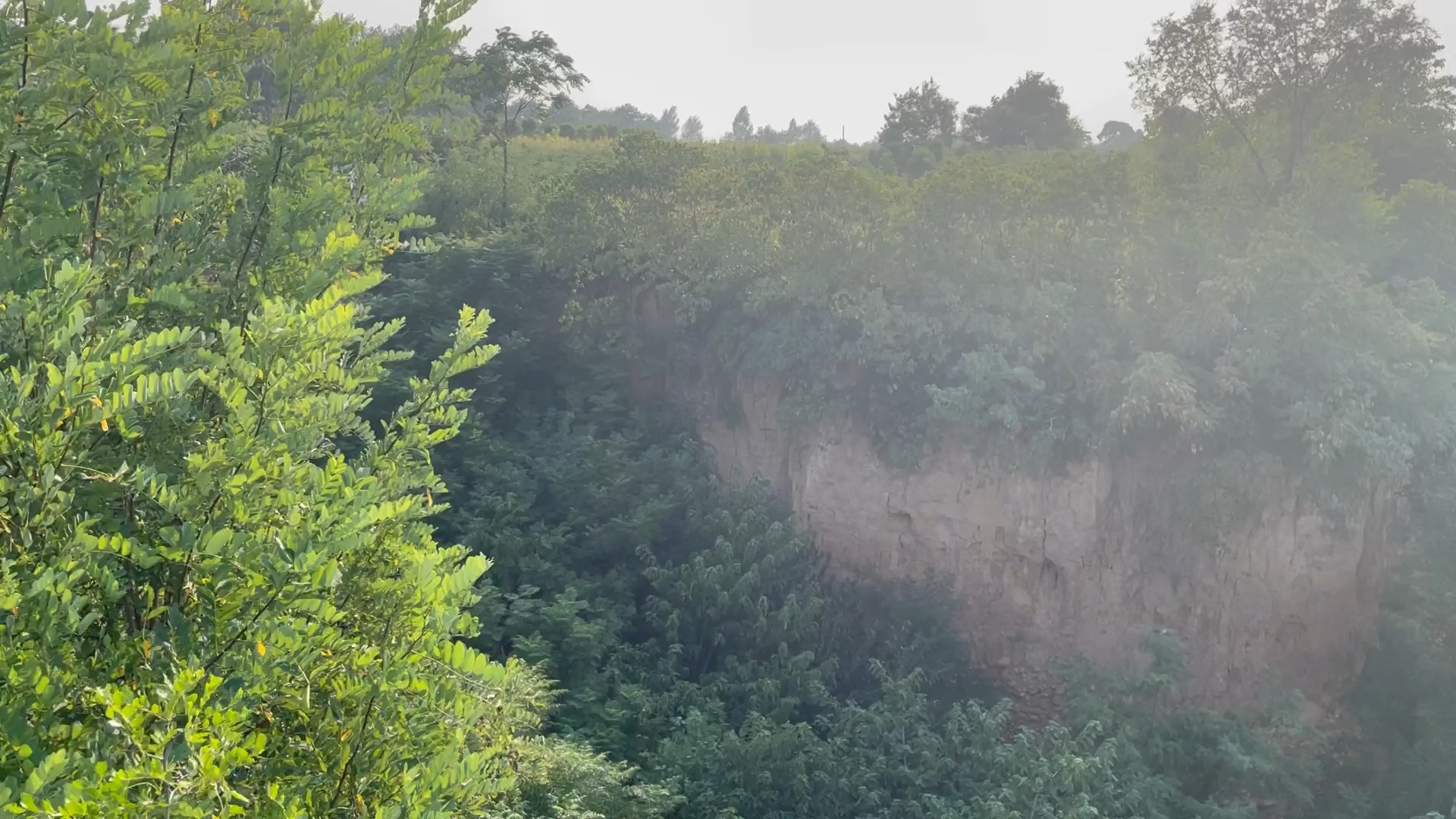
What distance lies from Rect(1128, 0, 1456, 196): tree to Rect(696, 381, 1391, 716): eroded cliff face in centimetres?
396

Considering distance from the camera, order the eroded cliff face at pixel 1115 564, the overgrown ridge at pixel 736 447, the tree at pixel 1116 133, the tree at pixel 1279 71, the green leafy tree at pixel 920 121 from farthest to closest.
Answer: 1. the tree at pixel 1116 133
2. the green leafy tree at pixel 920 121
3. the tree at pixel 1279 71
4. the eroded cliff face at pixel 1115 564
5. the overgrown ridge at pixel 736 447

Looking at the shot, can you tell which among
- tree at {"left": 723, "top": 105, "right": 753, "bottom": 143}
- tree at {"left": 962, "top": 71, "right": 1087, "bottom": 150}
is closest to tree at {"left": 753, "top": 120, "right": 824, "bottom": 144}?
tree at {"left": 723, "top": 105, "right": 753, "bottom": 143}

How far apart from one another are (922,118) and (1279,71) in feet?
38.7

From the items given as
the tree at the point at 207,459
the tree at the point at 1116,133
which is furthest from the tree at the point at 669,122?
the tree at the point at 207,459

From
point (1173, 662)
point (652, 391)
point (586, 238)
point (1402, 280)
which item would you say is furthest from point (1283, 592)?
point (586, 238)

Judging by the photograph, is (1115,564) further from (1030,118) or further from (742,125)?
(742,125)

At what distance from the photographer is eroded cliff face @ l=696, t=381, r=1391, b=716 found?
9.16 meters

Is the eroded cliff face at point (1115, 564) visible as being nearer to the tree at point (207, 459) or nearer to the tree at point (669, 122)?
the tree at point (207, 459)

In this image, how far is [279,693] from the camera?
2.34 metres

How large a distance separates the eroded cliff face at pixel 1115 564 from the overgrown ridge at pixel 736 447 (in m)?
0.04

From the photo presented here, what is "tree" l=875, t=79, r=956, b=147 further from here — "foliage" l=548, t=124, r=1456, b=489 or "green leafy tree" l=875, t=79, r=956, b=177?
"foliage" l=548, t=124, r=1456, b=489

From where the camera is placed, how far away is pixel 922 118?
73.4ft

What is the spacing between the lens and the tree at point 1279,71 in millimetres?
10867

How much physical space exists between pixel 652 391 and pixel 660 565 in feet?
8.82
